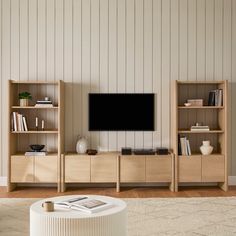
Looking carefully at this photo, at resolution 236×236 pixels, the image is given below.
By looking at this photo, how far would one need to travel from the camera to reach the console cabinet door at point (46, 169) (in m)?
5.92

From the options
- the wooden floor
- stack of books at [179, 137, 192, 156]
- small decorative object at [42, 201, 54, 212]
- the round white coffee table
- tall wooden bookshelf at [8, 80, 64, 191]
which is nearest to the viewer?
the round white coffee table

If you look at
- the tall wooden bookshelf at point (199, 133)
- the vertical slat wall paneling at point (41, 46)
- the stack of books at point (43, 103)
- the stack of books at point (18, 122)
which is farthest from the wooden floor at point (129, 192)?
the stack of books at point (43, 103)

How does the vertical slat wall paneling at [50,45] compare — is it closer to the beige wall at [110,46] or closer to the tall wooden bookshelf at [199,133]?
the beige wall at [110,46]

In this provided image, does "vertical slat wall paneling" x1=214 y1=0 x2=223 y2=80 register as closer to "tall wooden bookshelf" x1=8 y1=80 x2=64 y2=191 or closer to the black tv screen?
the black tv screen

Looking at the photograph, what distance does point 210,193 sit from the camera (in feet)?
19.0

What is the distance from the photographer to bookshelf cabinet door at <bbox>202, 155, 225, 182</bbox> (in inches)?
235

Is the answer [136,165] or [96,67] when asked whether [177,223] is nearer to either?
[136,165]

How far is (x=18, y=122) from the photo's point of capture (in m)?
5.96

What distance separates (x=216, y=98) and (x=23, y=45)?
294 cm

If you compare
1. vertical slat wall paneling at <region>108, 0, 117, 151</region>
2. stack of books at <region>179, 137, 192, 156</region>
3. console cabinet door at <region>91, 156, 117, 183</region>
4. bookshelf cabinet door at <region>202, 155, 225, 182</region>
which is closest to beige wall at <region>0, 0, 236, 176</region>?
vertical slat wall paneling at <region>108, 0, 117, 151</region>

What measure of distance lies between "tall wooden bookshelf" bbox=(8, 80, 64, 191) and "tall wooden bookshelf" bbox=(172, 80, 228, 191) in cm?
165

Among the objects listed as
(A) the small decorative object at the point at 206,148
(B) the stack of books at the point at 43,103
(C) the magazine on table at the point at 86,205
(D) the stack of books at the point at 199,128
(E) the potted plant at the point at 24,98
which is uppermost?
(E) the potted plant at the point at 24,98

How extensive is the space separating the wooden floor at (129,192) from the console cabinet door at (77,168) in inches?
7.2

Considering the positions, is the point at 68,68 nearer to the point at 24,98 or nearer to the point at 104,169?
the point at 24,98
